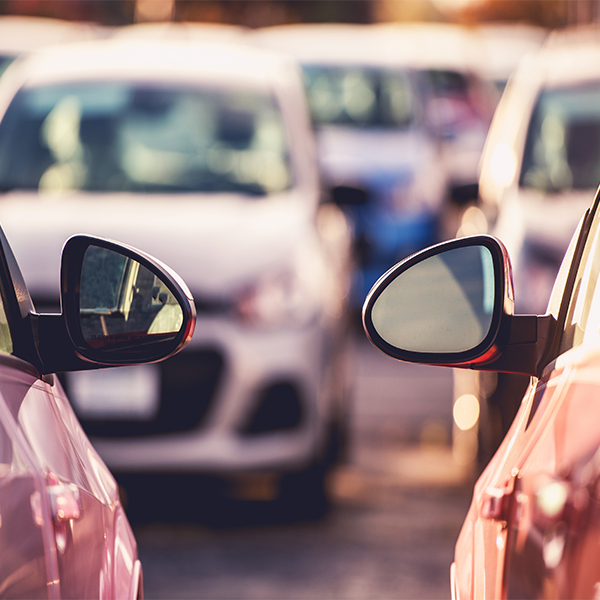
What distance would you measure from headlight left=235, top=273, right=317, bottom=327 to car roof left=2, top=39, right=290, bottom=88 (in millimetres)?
1363

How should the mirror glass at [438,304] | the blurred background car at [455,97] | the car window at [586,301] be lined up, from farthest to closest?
the blurred background car at [455,97] → the mirror glass at [438,304] → the car window at [586,301]

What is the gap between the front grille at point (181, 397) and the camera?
444cm

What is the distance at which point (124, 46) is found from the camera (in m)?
5.83

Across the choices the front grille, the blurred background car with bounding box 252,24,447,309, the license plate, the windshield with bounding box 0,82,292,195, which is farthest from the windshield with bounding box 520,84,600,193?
the blurred background car with bounding box 252,24,447,309

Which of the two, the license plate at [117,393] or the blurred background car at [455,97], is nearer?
the license plate at [117,393]

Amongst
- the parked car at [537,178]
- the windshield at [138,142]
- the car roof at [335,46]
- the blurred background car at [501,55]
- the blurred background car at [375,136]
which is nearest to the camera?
the parked car at [537,178]

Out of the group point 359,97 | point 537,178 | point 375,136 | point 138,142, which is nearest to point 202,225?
point 138,142

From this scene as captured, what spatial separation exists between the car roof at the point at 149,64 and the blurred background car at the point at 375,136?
2.95 metres

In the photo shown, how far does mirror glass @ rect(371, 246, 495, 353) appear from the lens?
2.01 meters

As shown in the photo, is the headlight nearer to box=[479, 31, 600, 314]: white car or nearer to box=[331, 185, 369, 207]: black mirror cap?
box=[479, 31, 600, 314]: white car

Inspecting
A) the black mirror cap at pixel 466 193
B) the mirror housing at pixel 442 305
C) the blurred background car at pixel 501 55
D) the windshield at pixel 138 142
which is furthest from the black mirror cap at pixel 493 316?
the blurred background car at pixel 501 55

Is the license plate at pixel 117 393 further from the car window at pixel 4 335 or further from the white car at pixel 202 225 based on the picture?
the car window at pixel 4 335

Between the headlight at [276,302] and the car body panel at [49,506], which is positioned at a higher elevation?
the car body panel at [49,506]

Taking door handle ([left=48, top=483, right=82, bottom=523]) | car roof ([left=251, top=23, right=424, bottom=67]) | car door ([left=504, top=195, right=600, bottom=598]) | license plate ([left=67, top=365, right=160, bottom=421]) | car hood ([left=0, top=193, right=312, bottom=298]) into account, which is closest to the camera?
car door ([left=504, top=195, right=600, bottom=598])
